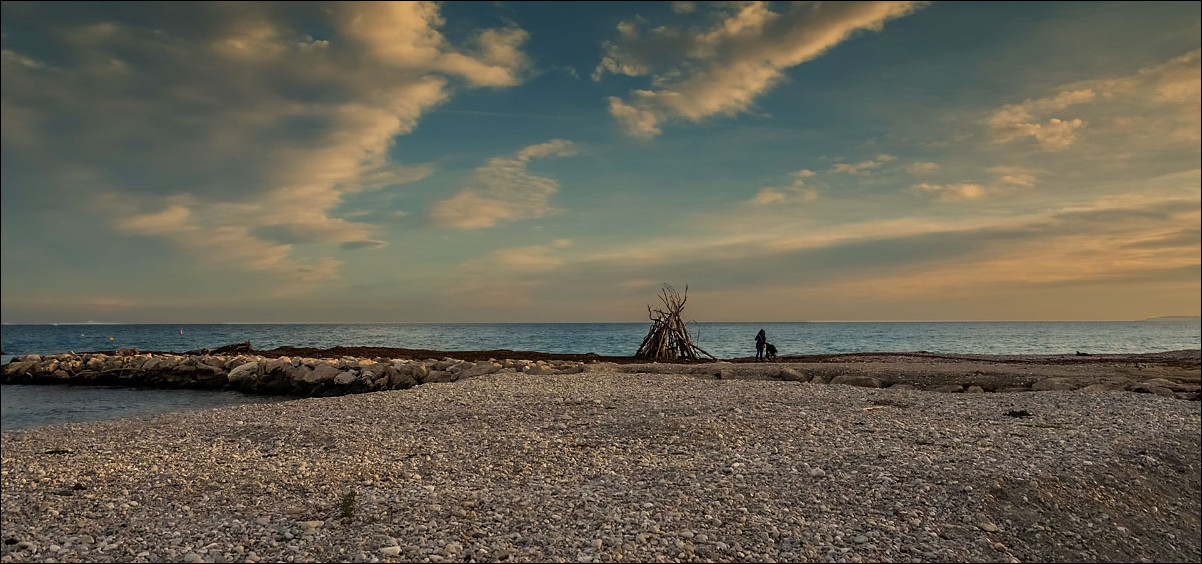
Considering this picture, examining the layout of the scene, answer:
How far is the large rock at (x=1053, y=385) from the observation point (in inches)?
827

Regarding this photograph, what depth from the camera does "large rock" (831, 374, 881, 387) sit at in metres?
21.9

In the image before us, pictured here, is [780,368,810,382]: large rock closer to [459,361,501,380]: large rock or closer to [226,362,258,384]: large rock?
[459,361,501,380]: large rock

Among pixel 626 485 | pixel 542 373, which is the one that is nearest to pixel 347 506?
pixel 626 485

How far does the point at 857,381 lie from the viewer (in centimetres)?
2227

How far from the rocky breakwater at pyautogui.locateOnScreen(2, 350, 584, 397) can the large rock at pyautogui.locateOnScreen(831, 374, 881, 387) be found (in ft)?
33.0

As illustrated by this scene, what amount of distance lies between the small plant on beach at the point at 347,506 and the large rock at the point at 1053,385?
69.3ft

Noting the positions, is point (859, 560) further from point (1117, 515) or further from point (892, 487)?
point (1117, 515)

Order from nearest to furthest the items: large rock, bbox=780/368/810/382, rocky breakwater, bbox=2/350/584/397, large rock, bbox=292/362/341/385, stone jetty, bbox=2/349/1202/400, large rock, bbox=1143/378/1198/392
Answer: large rock, bbox=1143/378/1198/392 < stone jetty, bbox=2/349/1202/400 < large rock, bbox=780/368/810/382 < rocky breakwater, bbox=2/350/584/397 < large rock, bbox=292/362/341/385

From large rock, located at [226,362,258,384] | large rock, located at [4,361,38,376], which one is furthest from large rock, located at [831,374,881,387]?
large rock, located at [4,361,38,376]

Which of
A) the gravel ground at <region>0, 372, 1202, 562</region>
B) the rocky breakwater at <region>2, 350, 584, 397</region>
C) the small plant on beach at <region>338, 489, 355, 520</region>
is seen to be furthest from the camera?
the rocky breakwater at <region>2, 350, 584, 397</region>

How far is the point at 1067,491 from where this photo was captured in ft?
33.0

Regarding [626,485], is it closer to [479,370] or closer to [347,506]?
[347,506]

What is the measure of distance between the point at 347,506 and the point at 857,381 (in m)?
17.9

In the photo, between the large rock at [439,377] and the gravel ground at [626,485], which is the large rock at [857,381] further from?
the large rock at [439,377]
